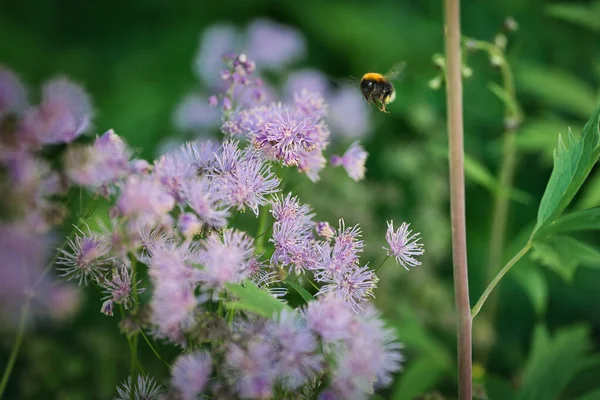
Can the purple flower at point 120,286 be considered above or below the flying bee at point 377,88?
below

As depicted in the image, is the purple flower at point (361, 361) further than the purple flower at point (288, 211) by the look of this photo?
No

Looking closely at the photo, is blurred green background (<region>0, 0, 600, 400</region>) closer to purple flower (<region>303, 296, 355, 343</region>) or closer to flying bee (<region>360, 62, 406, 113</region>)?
flying bee (<region>360, 62, 406, 113</region>)

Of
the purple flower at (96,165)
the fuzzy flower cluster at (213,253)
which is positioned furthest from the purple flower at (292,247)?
the purple flower at (96,165)

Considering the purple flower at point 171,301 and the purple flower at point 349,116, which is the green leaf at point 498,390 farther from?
the purple flower at point 349,116

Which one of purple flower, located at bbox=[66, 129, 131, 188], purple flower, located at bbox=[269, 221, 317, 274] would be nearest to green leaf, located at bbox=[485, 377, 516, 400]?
purple flower, located at bbox=[269, 221, 317, 274]

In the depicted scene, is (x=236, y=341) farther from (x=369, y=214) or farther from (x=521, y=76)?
(x=521, y=76)

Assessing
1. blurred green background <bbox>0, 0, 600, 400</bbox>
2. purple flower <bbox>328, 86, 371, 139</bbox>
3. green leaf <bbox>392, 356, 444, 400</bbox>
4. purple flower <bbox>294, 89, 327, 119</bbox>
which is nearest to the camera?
purple flower <bbox>294, 89, 327, 119</bbox>

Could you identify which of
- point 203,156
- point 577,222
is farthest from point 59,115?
point 577,222
